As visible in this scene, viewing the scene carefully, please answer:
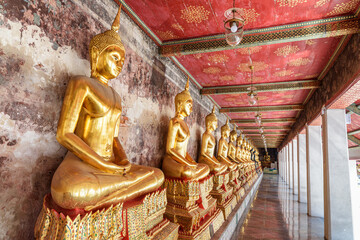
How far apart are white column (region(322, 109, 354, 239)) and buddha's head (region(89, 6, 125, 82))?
4.81 meters

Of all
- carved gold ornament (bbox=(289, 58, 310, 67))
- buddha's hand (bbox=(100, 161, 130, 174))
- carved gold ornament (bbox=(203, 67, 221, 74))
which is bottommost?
buddha's hand (bbox=(100, 161, 130, 174))

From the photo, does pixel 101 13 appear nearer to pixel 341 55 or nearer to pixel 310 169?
pixel 341 55

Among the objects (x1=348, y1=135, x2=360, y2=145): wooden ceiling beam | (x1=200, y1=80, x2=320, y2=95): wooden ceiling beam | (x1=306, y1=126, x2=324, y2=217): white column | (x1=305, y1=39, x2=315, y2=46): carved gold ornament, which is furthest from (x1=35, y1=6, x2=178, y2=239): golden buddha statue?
(x1=348, y1=135, x2=360, y2=145): wooden ceiling beam

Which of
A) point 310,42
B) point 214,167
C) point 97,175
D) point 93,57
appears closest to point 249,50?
point 310,42

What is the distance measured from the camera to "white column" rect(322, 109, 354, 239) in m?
4.50

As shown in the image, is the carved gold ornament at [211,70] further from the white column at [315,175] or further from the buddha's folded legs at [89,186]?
the white column at [315,175]

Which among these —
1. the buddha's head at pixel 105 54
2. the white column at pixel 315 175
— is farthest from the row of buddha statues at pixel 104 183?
the white column at pixel 315 175

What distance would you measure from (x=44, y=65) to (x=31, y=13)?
1.44ft

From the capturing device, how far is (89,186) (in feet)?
5.58

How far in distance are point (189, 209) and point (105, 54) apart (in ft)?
8.09

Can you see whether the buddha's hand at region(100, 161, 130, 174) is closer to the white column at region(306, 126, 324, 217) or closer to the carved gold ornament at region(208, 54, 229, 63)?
the carved gold ornament at region(208, 54, 229, 63)

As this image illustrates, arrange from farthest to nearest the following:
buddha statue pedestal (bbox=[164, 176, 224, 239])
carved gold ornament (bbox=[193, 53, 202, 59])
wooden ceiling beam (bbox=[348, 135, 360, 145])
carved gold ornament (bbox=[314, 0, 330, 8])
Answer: wooden ceiling beam (bbox=[348, 135, 360, 145]) → carved gold ornament (bbox=[193, 53, 202, 59]) → buddha statue pedestal (bbox=[164, 176, 224, 239]) → carved gold ornament (bbox=[314, 0, 330, 8])

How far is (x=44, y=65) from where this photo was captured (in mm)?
2055

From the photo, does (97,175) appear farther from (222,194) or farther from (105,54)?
(222,194)
